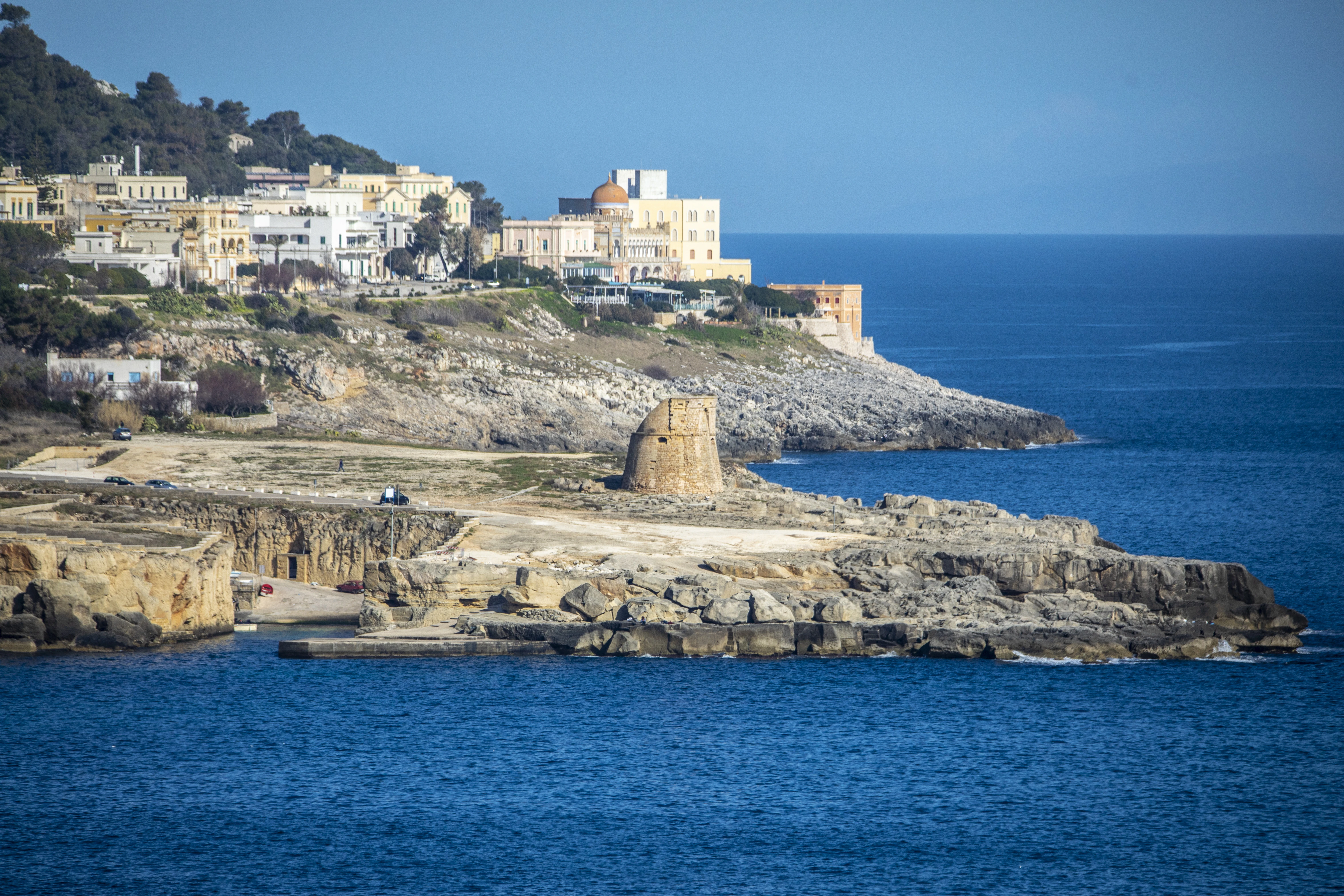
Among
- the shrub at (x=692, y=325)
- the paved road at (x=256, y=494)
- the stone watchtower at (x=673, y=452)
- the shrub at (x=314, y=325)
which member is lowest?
the paved road at (x=256, y=494)

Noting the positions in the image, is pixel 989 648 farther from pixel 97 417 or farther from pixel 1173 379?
pixel 1173 379

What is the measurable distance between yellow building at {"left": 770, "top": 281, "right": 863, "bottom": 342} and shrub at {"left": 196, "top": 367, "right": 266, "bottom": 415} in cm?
5358

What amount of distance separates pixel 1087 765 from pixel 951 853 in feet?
19.5

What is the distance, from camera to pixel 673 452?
57000 mm

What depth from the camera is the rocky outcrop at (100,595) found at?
44656 mm

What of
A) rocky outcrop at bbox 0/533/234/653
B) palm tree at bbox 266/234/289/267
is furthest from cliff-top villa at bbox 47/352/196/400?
palm tree at bbox 266/234/289/267

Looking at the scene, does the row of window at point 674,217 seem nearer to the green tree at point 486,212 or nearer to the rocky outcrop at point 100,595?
the green tree at point 486,212

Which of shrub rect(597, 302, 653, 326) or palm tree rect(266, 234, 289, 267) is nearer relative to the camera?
palm tree rect(266, 234, 289, 267)

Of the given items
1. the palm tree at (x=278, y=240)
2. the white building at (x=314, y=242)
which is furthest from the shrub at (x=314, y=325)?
the palm tree at (x=278, y=240)

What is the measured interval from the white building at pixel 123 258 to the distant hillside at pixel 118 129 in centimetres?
1891

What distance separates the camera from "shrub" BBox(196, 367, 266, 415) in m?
70.4

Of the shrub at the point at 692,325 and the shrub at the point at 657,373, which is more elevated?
the shrub at the point at 692,325

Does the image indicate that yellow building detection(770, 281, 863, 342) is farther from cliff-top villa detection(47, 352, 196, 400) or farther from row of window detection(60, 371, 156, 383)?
row of window detection(60, 371, 156, 383)

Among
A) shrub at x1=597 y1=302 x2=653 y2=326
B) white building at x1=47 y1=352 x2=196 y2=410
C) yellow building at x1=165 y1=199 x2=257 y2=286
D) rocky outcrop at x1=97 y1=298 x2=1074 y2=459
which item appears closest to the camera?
white building at x1=47 y1=352 x2=196 y2=410
